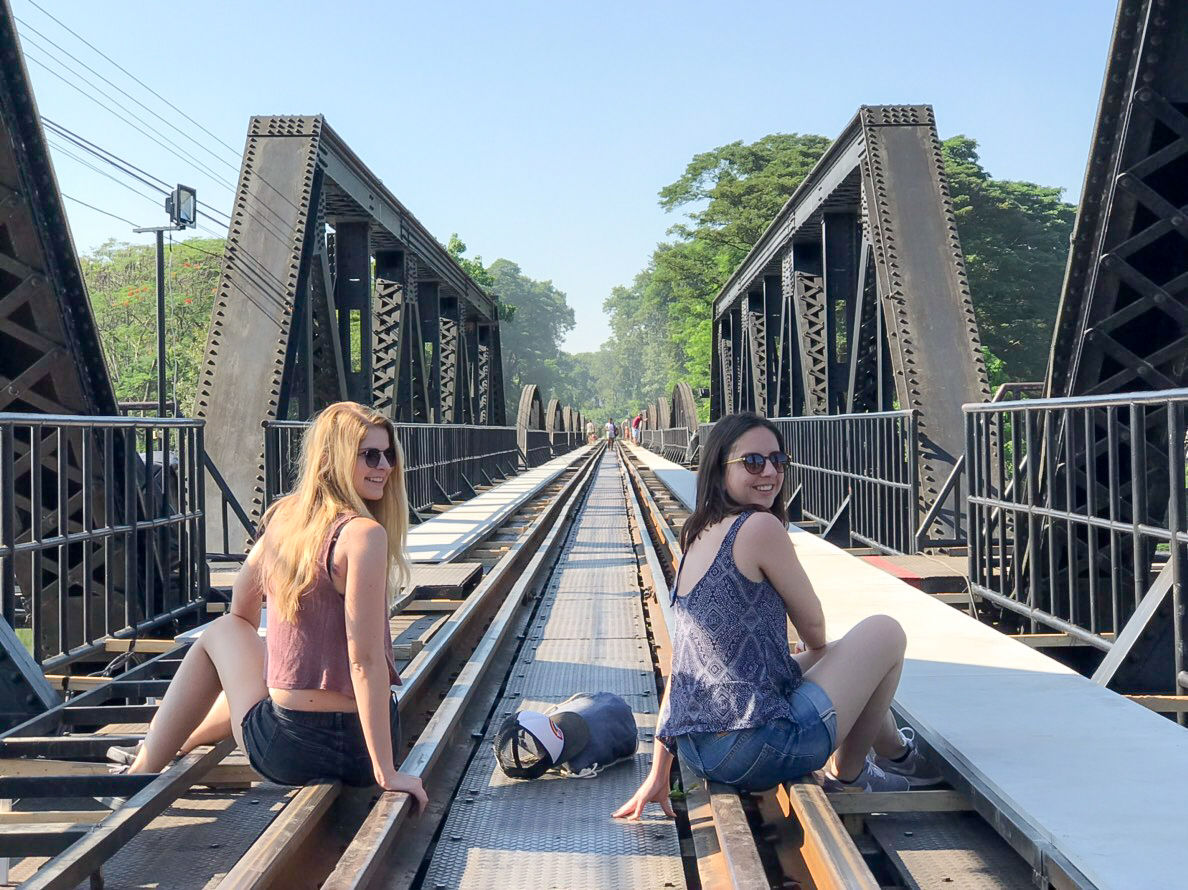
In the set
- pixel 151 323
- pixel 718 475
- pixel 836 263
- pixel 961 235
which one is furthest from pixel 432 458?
pixel 151 323

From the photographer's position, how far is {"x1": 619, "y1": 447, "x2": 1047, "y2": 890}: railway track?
302 centimetres

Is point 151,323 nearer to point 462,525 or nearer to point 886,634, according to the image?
point 462,525

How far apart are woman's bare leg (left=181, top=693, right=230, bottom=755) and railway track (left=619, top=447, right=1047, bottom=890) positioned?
1566 millimetres

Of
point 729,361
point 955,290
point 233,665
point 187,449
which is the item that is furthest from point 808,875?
point 729,361

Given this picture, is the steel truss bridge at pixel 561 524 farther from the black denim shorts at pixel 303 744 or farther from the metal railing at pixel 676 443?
the metal railing at pixel 676 443

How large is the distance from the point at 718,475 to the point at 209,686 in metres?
1.78

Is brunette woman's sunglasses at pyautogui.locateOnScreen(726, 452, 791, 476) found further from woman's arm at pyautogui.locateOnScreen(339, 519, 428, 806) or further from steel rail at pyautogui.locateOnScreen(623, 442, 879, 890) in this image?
woman's arm at pyautogui.locateOnScreen(339, 519, 428, 806)

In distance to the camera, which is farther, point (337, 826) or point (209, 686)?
point (209, 686)

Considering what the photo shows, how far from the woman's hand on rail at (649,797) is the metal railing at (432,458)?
16.4 feet

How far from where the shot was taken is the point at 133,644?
6293 millimetres

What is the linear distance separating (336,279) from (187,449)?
801 centimetres

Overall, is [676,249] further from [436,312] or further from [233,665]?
[233,665]

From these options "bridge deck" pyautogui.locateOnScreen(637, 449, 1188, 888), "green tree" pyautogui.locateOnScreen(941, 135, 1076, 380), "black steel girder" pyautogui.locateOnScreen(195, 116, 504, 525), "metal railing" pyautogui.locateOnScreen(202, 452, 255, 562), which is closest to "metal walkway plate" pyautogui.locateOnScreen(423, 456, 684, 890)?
"bridge deck" pyautogui.locateOnScreen(637, 449, 1188, 888)

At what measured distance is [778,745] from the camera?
3.44m
